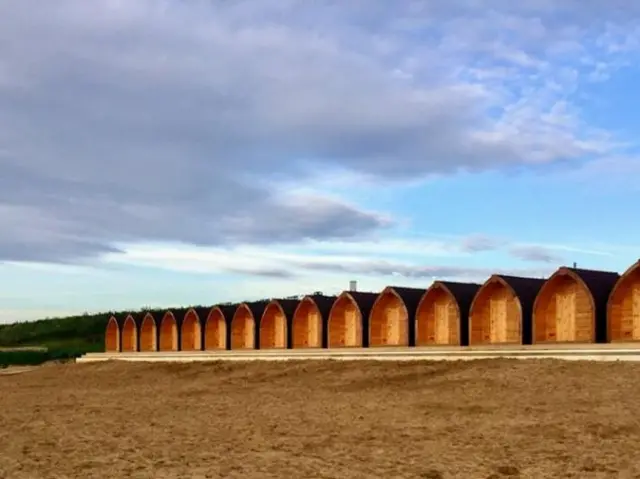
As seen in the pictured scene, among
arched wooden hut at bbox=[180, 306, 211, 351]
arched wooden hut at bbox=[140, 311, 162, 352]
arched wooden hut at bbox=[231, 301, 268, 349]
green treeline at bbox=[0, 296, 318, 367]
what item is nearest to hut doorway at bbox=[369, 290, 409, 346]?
arched wooden hut at bbox=[231, 301, 268, 349]

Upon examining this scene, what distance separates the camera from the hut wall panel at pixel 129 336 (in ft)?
181

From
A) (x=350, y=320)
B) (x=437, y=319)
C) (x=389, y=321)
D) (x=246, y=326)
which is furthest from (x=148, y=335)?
(x=437, y=319)

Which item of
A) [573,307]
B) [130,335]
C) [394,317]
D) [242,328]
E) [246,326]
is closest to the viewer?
[573,307]

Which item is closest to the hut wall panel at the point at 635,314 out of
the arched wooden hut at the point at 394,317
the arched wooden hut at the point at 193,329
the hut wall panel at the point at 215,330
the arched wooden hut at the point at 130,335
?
the arched wooden hut at the point at 394,317

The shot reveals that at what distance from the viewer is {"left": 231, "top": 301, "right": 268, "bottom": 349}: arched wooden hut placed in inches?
1698

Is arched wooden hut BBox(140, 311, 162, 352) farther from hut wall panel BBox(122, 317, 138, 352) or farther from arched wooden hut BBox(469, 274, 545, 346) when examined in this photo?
arched wooden hut BBox(469, 274, 545, 346)

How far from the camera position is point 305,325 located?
4016cm

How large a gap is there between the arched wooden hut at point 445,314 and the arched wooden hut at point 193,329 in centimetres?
1834

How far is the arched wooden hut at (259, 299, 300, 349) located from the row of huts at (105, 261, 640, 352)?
0.16 ft

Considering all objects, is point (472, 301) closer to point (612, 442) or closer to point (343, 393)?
point (343, 393)

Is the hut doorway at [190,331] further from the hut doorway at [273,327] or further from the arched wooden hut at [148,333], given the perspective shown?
the hut doorway at [273,327]

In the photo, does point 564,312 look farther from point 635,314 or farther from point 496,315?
point 496,315

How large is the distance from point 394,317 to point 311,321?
6.12 meters

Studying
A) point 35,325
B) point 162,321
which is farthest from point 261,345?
point 35,325
